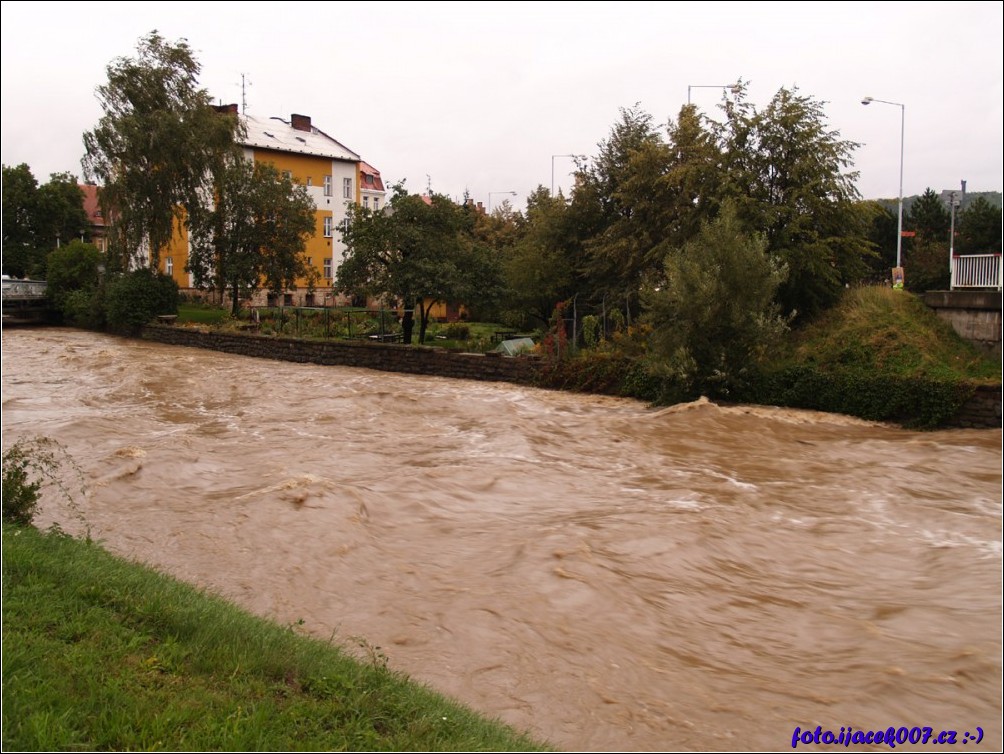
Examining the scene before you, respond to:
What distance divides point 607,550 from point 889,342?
14.7 meters

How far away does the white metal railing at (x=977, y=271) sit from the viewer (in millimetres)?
22594

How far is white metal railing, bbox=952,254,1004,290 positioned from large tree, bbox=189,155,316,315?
3108 centimetres

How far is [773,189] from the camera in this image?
24.5m

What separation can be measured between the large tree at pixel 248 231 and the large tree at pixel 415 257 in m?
12.6

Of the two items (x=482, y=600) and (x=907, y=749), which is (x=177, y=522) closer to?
(x=482, y=600)

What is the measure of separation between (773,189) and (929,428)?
8925 millimetres

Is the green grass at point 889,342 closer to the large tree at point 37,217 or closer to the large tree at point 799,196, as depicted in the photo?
the large tree at point 799,196

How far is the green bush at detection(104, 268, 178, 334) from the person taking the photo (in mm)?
40281

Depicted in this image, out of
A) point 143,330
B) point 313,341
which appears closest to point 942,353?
point 313,341

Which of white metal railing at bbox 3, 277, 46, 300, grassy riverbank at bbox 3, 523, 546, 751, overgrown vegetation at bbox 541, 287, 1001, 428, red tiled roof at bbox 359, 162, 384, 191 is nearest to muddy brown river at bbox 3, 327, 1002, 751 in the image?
overgrown vegetation at bbox 541, 287, 1001, 428

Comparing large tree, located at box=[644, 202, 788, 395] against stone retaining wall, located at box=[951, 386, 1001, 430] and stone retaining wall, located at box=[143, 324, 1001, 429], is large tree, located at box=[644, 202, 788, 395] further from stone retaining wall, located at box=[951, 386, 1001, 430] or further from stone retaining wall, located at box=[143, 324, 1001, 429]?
stone retaining wall, located at box=[143, 324, 1001, 429]

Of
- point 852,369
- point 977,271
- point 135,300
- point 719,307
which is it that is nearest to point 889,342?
point 852,369

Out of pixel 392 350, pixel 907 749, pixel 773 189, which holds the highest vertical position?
pixel 773 189

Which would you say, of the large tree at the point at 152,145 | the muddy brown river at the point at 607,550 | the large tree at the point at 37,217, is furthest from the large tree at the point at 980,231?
the large tree at the point at 37,217
